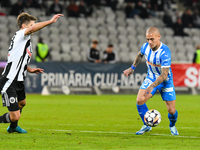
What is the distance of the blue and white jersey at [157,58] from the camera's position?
7023mm

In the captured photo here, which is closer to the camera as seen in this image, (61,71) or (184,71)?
(61,71)

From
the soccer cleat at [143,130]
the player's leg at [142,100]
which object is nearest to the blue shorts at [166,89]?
the player's leg at [142,100]

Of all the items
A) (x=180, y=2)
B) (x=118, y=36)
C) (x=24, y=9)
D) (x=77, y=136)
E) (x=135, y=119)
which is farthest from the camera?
(x=180, y=2)

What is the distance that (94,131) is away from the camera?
24.4ft

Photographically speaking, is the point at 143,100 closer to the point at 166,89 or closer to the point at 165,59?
the point at 166,89

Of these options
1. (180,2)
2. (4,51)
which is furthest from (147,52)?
(180,2)

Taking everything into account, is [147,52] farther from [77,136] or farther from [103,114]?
[103,114]

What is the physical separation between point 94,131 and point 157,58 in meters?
1.72

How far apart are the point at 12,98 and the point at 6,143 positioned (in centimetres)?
101

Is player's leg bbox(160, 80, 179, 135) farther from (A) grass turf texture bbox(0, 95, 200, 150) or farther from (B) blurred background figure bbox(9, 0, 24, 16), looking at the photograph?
(B) blurred background figure bbox(9, 0, 24, 16)

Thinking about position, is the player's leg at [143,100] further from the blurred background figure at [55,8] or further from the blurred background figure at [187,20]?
the blurred background figure at [187,20]

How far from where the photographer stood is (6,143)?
596cm

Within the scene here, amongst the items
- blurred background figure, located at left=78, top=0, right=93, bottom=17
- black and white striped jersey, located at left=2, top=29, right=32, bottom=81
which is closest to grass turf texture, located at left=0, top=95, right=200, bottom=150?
black and white striped jersey, located at left=2, top=29, right=32, bottom=81

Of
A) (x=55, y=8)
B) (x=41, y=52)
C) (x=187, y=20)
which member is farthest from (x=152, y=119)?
(x=187, y=20)
